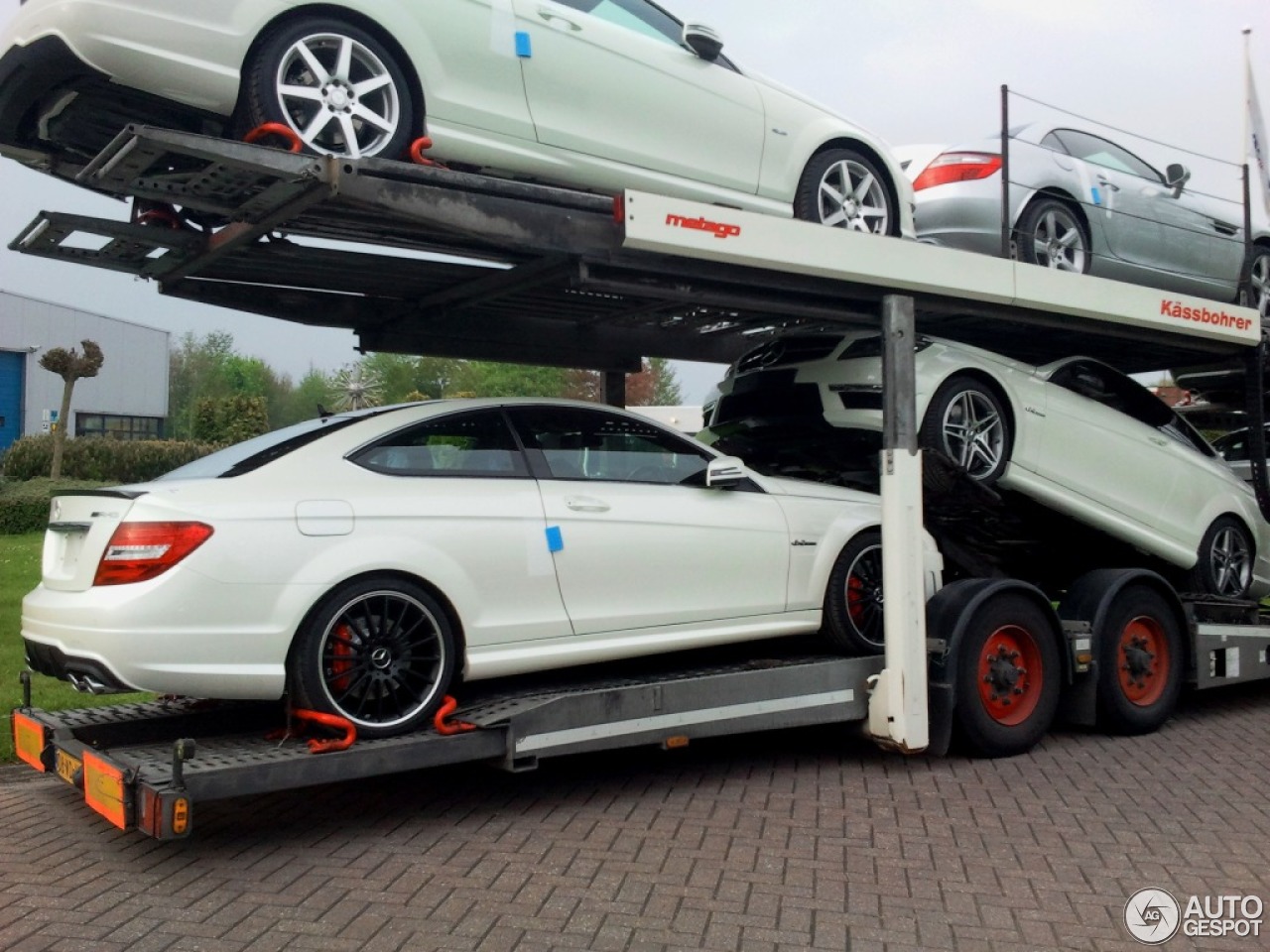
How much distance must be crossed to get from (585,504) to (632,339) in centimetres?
258

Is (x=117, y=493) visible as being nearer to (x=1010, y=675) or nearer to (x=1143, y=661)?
(x=1010, y=675)

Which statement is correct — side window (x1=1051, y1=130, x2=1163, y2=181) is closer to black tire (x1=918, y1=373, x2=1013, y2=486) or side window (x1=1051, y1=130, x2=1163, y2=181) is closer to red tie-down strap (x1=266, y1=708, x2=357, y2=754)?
black tire (x1=918, y1=373, x2=1013, y2=486)

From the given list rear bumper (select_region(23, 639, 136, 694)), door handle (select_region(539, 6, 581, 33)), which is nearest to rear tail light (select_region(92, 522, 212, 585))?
rear bumper (select_region(23, 639, 136, 694))

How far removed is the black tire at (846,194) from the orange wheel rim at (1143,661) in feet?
9.32

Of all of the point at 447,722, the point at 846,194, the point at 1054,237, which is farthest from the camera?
the point at 1054,237

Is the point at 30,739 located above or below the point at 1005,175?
below

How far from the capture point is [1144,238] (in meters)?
8.25

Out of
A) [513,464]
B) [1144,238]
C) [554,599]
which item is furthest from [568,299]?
[1144,238]

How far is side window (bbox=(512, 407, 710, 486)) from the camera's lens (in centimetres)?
521

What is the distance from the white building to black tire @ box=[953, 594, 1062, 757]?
37.3 meters

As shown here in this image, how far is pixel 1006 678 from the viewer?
6.16 m

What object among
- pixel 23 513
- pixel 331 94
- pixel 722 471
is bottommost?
pixel 23 513

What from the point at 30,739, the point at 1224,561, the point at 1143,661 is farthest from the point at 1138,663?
the point at 30,739

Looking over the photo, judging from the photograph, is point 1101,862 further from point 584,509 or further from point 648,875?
point 584,509
